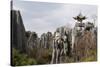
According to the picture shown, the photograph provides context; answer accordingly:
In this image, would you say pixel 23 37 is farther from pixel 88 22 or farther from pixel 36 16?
pixel 88 22

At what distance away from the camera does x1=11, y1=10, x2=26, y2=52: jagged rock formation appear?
2258 mm

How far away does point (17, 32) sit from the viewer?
7.47ft

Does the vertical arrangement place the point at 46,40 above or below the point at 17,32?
below

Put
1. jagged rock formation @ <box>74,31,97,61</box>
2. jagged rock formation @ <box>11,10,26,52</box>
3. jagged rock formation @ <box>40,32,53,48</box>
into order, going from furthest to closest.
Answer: jagged rock formation @ <box>74,31,97,61</box>, jagged rock formation @ <box>40,32,53,48</box>, jagged rock formation @ <box>11,10,26,52</box>

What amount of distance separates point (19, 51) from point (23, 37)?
182 millimetres

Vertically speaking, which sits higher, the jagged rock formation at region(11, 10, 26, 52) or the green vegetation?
the jagged rock formation at region(11, 10, 26, 52)

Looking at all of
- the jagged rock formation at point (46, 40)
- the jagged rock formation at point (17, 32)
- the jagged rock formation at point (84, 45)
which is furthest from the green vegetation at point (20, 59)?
the jagged rock formation at point (84, 45)

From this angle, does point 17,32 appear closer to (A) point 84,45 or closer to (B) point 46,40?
(B) point 46,40

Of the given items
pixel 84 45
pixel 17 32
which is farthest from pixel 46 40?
pixel 84 45

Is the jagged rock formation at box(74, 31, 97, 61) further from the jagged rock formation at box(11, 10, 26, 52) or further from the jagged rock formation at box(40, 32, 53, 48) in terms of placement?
the jagged rock formation at box(11, 10, 26, 52)

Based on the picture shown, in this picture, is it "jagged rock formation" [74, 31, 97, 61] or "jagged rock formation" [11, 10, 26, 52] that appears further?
"jagged rock formation" [74, 31, 97, 61]

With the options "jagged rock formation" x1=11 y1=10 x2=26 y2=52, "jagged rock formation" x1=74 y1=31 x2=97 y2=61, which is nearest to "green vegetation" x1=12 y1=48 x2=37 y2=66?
"jagged rock formation" x1=11 y1=10 x2=26 y2=52

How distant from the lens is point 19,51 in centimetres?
228

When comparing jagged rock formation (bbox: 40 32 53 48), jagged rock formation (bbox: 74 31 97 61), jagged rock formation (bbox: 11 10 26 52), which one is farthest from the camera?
jagged rock formation (bbox: 74 31 97 61)
